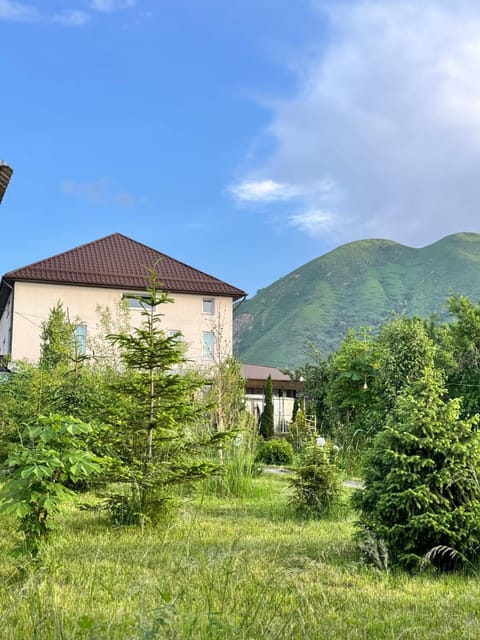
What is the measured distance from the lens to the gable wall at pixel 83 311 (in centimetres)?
Result: 3272

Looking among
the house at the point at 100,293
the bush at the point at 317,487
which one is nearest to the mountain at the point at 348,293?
the house at the point at 100,293

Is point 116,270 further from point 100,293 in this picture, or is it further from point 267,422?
point 267,422

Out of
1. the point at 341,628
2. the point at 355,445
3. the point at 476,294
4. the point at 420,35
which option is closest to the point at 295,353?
the point at 476,294

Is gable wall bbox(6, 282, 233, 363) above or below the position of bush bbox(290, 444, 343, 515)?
above

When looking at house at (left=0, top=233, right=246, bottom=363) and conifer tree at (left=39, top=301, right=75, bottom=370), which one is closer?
conifer tree at (left=39, top=301, right=75, bottom=370)

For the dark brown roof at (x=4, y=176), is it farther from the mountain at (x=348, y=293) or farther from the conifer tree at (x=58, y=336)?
the mountain at (x=348, y=293)

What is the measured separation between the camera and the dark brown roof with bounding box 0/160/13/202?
535 cm

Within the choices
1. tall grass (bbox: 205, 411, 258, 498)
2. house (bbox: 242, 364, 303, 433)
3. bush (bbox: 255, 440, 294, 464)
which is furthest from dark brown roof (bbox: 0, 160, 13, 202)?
house (bbox: 242, 364, 303, 433)

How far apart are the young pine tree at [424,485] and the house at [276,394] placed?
2213 centimetres

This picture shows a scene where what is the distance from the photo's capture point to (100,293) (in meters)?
34.4

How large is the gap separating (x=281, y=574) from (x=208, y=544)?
54.2 inches

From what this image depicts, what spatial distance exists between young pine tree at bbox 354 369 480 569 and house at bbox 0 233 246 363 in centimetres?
2631

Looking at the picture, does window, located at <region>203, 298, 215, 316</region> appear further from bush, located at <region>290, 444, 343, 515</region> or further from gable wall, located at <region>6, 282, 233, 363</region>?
bush, located at <region>290, 444, 343, 515</region>

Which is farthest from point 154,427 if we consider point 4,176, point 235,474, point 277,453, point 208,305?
point 208,305
